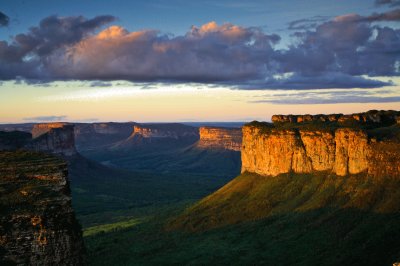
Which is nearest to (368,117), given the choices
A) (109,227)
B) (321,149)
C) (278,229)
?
(321,149)

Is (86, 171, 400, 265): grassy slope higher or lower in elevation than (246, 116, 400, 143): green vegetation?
lower

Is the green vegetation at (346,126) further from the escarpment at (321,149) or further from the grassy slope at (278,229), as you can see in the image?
the grassy slope at (278,229)

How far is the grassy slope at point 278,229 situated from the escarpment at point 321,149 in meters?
2.77

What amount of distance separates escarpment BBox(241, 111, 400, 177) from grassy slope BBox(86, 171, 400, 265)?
2.77 m

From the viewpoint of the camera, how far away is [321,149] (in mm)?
117375

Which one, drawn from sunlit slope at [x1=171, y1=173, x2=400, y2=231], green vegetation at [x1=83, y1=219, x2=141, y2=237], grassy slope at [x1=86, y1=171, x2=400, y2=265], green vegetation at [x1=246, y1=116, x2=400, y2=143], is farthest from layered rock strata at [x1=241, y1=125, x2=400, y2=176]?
green vegetation at [x1=83, y1=219, x2=141, y2=237]

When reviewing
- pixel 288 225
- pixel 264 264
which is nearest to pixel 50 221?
pixel 264 264

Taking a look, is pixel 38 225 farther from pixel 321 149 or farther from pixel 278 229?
pixel 321 149

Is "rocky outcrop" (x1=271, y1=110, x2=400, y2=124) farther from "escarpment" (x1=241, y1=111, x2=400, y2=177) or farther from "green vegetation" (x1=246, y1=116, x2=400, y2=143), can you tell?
"green vegetation" (x1=246, y1=116, x2=400, y2=143)

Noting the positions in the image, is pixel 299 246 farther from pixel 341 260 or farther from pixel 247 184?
pixel 247 184

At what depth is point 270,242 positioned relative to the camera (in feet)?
305

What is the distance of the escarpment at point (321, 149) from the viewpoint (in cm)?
9938

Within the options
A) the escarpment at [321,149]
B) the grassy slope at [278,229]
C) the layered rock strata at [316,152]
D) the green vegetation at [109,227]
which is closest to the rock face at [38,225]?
the grassy slope at [278,229]

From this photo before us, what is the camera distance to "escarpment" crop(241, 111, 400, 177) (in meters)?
99.4
